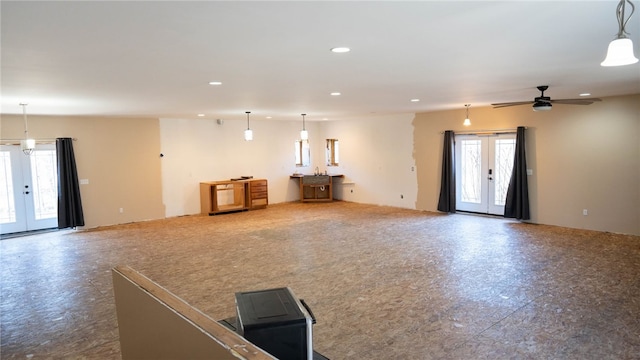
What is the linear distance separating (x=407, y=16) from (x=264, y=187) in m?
9.07

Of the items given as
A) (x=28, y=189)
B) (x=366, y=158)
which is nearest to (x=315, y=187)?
(x=366, y=158)

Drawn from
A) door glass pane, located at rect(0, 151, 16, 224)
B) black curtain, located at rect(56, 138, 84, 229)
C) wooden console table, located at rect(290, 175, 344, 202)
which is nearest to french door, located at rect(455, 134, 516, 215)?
wooden console table, located at rect(290, 175, 344, 202)

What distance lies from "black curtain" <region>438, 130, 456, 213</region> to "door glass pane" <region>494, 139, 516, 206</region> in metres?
0.94

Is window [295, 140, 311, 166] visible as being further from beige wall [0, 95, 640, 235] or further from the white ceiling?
the white ceiling

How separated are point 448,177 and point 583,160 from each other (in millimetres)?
2704

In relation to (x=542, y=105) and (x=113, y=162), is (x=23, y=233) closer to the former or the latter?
(x=113, y=162)

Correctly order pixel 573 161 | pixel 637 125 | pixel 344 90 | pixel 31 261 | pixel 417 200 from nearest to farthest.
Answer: pixel 344 90 → pixel 31 261 → pixel 637 125 → pixel 573 161 → pixel 417 200

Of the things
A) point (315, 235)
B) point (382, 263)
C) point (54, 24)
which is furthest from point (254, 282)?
point (54, 24)

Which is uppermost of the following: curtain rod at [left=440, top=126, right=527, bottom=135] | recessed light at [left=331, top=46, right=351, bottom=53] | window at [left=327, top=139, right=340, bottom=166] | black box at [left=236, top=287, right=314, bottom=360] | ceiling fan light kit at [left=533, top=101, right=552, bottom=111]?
recessed light at [left=331, top=46, right=351, bottom=53]

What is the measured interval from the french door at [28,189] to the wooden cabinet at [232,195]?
318 cm

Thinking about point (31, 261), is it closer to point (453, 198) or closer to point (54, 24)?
point (54, 24)

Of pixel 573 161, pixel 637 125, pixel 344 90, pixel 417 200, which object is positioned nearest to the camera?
pixel 344 90

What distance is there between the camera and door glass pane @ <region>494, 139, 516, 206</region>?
27.7 ft

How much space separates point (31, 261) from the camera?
6223 mm
